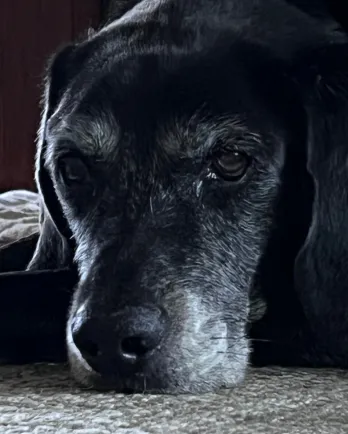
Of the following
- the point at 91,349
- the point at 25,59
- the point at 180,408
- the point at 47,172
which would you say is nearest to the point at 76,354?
the point at 91,349

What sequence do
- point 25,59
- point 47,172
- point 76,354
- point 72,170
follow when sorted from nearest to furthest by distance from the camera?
point 76,354 → point 72,170 → point 47,172 → point 25,59

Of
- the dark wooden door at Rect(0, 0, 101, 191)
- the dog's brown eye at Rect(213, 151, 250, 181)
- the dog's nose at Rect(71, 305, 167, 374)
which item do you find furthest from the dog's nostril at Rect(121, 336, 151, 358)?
the dark wooden door at Rect(0, 0, 101, 191)

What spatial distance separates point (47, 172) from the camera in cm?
143

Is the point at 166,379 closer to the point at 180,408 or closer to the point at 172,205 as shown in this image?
the point at 180,408

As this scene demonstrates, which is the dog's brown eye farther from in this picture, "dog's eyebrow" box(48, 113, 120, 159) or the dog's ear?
the dog's ear

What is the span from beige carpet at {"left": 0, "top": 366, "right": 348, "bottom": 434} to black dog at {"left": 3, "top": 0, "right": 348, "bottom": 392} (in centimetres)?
4

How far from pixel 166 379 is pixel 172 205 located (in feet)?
0.71

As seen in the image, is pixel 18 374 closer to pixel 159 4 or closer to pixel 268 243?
pixel 268 243

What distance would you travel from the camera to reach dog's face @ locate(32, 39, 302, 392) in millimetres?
1071

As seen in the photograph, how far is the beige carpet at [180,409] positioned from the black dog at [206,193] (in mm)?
39

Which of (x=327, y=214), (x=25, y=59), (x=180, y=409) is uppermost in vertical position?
(x=25, y=59)

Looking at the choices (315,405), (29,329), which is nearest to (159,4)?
(29,329)

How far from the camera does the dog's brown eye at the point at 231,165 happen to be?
1180 millimetres

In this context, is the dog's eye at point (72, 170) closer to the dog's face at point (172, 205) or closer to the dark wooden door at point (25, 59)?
the dog's face at point (172, 205)
